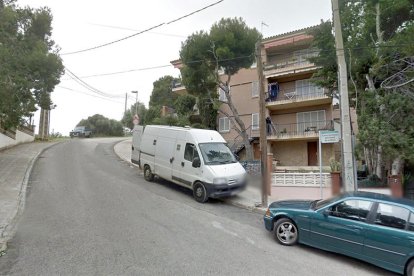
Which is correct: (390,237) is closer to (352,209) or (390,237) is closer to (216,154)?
(352,209)

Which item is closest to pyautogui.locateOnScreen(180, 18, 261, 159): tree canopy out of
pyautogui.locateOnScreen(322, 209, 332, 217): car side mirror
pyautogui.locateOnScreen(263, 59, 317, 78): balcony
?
pyautogui.locateOnScreen(263, 59, 317, 78): balcony

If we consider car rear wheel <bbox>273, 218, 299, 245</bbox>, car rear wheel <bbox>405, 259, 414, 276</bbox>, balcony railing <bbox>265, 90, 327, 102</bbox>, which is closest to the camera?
car rear wheel <bbox>405, 259, 414, 276</bbox>

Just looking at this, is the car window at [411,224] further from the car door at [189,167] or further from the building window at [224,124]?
the building window at [224,124]

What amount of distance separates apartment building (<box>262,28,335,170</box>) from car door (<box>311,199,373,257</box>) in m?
15.9

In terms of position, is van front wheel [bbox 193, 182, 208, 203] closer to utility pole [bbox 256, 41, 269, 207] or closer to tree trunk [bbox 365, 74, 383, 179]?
utility pole [bbox 256, 41, 269, 207]

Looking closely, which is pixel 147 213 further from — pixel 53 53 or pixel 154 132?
pixel 53 53

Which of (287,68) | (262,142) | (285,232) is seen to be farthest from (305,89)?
(285,232)

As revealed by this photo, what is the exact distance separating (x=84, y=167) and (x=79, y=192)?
5.41m

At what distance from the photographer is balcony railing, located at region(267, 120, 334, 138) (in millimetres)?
21369

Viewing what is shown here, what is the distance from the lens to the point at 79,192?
403 inches

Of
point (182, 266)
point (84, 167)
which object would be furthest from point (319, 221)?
point (84, 167)

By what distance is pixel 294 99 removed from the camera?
2220 centimetres

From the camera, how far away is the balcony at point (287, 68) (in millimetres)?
22141

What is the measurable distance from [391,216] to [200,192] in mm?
6083
